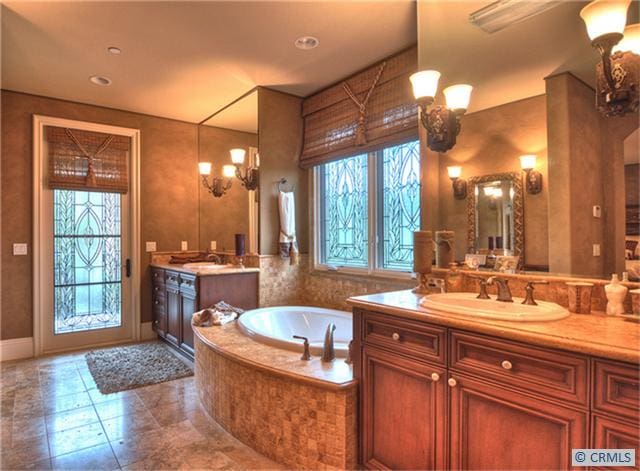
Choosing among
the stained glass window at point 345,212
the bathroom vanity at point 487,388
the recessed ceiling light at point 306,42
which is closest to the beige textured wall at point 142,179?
the stained glass window at point 345,212

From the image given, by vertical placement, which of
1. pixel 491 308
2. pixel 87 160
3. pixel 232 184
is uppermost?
pixel 87 160

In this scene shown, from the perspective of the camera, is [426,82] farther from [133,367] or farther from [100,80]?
[133,367]

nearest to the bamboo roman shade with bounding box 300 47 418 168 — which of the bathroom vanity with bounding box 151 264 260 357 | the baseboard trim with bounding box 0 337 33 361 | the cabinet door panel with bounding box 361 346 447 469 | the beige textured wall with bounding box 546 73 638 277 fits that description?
the beige textured wall with bounding box 546 73 638 277

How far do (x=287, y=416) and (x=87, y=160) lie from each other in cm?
376

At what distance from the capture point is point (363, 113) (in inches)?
131

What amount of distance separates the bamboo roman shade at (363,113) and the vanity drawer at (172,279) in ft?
5.86

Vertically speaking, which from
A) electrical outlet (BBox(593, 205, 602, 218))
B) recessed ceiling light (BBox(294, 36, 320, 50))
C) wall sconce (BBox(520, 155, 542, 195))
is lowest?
electrical outlet (BBox(593, 205, 602, 218))

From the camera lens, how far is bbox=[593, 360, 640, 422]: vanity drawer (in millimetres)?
1047

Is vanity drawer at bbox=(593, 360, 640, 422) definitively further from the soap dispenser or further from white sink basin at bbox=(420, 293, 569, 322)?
the soap dispenser

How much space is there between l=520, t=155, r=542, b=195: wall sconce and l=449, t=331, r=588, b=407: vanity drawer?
2.96 feet

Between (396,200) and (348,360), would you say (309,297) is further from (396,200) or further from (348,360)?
(348,360)

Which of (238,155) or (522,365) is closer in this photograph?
(522,365)

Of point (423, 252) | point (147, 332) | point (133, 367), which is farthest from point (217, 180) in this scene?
point (423, 252)

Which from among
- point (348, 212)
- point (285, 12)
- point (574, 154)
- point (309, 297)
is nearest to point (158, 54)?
point (285, 12)
